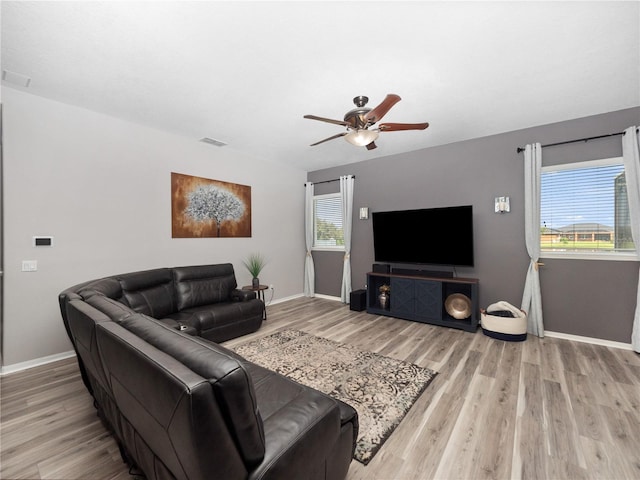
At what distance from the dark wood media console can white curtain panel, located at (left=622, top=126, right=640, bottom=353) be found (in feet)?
5.22

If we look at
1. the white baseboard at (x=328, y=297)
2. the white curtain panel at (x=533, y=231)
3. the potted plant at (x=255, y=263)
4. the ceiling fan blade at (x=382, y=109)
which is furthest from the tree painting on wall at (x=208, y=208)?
the white curtain panel at (x=533, y=231)

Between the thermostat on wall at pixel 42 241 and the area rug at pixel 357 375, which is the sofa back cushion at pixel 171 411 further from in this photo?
the thermostat on wall at pixel 42 241

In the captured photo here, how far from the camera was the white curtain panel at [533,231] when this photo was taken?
12.2 ft

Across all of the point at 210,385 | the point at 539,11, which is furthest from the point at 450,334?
the point at 210,385

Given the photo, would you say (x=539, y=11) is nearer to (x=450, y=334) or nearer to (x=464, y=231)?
(x=464, y=231)

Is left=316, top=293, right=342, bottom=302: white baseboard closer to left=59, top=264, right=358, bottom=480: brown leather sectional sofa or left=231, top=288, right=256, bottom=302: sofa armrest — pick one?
left=231, top=288, right=256, bottom=302: sofa armrest

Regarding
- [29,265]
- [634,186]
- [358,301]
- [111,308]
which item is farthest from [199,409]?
[634,186]

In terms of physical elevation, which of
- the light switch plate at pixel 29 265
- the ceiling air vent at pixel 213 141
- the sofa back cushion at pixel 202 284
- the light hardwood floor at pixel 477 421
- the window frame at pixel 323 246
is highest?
the ceiling air vent at pixel 213 141

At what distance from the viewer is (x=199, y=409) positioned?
80 centimetres

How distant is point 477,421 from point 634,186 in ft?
11.0

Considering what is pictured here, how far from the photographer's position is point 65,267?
10.4 ft

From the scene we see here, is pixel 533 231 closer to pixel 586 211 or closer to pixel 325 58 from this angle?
pixel 586 211

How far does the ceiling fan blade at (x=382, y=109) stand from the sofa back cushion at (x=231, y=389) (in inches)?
87.6

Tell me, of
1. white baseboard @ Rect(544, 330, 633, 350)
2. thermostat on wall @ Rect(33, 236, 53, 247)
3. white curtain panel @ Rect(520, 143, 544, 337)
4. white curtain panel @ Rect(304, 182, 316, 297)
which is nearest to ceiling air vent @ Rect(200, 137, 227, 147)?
white curtain panel @ Rect(304, 182, 316, 297)
